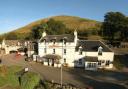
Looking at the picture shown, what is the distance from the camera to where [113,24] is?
112m

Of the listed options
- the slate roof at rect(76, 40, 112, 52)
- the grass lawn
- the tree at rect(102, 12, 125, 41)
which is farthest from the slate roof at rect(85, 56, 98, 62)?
the tree at rect(102, 12, 125, 41)

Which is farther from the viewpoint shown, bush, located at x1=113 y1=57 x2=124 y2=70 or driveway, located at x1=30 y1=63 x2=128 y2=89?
bush, located at x1=113 y1=57 x2=124 y2=70

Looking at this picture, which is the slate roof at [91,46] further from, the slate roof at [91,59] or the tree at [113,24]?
the tree at [113,24]

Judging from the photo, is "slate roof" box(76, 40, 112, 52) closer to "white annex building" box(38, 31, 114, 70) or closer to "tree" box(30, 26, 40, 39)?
"white annex building" box(38, 31, 114, 70)

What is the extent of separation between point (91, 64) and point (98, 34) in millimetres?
68092

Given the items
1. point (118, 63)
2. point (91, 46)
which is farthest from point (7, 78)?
point (118, 63)

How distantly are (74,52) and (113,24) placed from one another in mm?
48338

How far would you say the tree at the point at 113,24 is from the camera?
111 m

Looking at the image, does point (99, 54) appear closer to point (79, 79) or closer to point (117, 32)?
point (79, 79)

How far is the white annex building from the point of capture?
221ft

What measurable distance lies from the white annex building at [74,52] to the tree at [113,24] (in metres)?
43.7

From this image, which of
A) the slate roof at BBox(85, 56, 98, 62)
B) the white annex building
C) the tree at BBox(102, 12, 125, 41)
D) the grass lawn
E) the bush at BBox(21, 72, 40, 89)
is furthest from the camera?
the tree at BBox(102, 12, 125, 41)

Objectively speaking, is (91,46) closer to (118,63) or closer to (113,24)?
(118,63)

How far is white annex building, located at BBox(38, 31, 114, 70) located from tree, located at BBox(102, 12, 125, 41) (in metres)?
43.7
